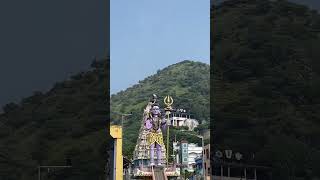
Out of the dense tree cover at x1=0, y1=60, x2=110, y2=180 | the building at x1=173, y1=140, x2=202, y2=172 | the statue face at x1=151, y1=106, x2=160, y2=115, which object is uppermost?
the statue face at x1=151, y1=106, x2=160, y2=115

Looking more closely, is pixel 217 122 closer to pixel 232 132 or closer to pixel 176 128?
pixel 232 132

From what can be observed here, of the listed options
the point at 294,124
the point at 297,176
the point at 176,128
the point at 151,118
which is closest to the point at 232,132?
the point at 294,124

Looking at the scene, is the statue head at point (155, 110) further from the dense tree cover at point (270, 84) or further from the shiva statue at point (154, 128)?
the dense tree cover at point (270, 84)

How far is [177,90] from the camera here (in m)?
76.2

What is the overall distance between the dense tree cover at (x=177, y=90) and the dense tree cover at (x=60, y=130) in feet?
129

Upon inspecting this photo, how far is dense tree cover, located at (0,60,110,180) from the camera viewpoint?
21.9 metres

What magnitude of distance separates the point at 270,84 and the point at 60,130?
1085 centimetres

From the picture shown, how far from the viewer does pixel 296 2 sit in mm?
30391

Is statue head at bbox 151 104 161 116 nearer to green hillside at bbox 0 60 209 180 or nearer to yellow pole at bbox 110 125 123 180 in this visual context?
yellow pole at bbox 110 125 123 180

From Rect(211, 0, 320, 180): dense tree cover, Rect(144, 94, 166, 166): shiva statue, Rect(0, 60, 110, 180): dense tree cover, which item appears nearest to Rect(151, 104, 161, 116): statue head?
Rect(144, 94, 166, 166): shiva statue

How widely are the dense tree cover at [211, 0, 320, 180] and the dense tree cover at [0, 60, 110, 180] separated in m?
6.59

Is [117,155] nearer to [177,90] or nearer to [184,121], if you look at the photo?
[184,121]

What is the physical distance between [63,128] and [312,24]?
14.3m

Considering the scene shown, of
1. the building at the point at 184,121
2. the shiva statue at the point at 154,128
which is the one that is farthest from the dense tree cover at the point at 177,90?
the shiva statue at the point at 154,128
